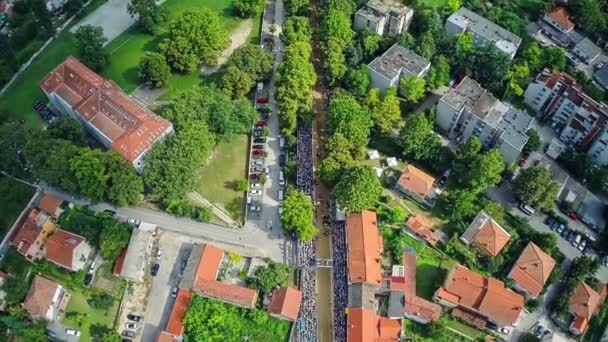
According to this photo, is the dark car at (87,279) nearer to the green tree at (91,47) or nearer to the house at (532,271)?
the green tree at (91,47)

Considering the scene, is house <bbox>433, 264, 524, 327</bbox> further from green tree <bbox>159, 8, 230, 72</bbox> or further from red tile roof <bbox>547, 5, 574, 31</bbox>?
red tile roof <bbox>547, 5, 574, 31</bbox>

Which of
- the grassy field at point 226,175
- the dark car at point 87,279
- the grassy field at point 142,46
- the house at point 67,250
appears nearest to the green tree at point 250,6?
the grassy field at point 142,46

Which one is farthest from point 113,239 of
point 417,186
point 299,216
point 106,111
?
point 417,186

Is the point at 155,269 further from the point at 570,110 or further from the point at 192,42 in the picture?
the point at 570,110

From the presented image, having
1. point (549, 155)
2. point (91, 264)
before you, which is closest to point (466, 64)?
point (549, 155)

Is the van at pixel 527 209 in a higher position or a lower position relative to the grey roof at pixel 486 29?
lower
